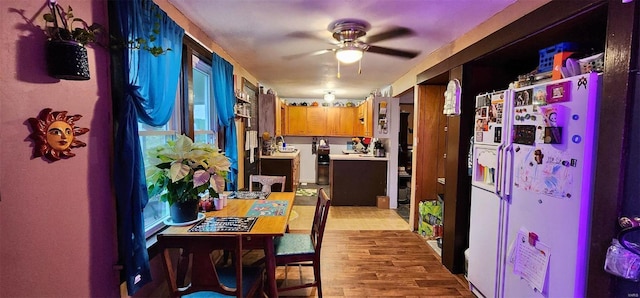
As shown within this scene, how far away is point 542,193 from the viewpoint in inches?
66.1

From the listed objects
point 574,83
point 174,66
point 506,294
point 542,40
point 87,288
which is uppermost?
point 542,40

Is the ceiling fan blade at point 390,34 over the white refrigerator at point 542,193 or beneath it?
over

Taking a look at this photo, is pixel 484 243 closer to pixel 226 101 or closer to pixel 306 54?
pixel 306 54

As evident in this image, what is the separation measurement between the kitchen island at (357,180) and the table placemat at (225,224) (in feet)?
10.9

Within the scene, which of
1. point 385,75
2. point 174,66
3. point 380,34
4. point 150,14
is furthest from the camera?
point 385,75

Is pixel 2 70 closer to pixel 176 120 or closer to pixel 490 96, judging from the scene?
pixel 176 120

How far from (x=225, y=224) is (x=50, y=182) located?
0.99 m

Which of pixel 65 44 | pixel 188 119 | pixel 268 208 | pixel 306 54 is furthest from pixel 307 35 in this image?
pixel 65 44

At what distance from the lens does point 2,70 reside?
949 millimetres

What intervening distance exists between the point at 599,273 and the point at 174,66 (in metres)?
2.57

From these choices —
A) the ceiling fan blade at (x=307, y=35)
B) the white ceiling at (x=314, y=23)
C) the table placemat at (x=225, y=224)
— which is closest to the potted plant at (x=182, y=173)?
the table placemat at (x=225, y=224)

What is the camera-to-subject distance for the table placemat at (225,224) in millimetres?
1834

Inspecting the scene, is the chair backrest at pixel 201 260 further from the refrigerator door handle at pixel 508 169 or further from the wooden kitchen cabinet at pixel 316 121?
the wooden kitchen cabinet at pixel 316 121

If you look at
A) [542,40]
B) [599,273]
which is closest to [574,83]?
[542,40]
